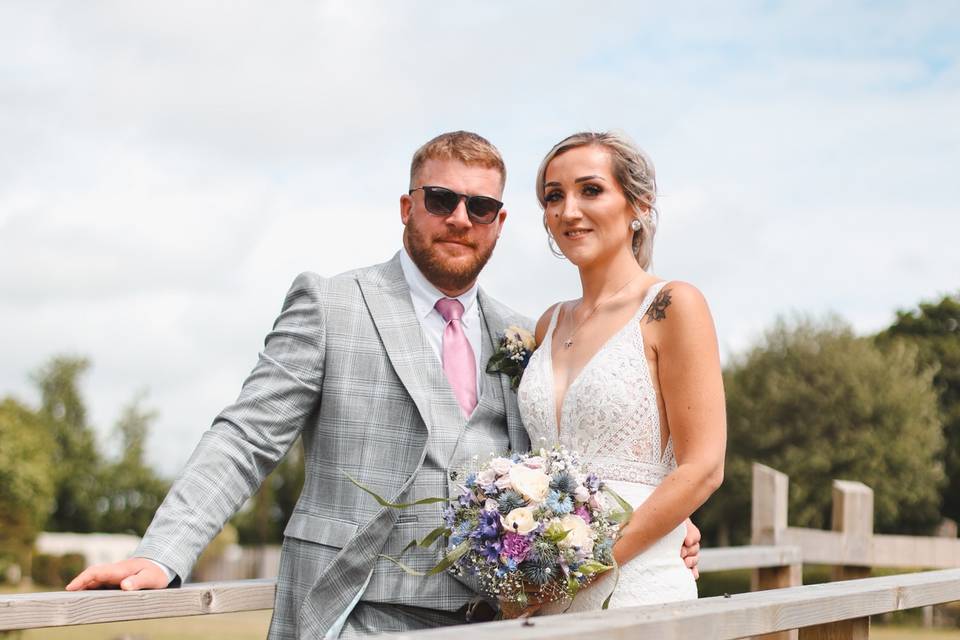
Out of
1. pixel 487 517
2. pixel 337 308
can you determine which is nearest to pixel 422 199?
pixel 337 308

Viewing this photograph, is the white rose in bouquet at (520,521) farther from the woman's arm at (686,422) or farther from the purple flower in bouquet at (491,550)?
the woman's arm at (686,422)

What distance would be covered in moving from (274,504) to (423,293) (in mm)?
43916

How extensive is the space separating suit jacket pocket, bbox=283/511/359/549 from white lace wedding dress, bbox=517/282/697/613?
63 cm

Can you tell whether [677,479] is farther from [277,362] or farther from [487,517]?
[277,362]

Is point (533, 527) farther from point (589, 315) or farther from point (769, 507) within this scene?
point (769, 507)

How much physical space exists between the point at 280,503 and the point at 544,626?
143 ft

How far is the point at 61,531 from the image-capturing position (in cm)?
5688

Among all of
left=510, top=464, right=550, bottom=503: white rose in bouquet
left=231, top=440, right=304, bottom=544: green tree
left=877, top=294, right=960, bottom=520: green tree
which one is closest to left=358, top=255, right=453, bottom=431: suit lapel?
left=510, top=464, right=550, bottom=503: white rose in bouquet

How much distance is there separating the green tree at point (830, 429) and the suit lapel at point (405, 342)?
87.3 ft

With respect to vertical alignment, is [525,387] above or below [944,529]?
above

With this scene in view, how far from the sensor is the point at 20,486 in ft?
145

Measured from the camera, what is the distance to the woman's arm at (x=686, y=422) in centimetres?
312

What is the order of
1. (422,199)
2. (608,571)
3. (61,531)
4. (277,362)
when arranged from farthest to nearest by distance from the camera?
(61,531), (422,199), (277,362), (608,571)

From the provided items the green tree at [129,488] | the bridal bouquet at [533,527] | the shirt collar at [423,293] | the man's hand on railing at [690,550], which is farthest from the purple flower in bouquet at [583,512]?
the green tree at [129,488]
